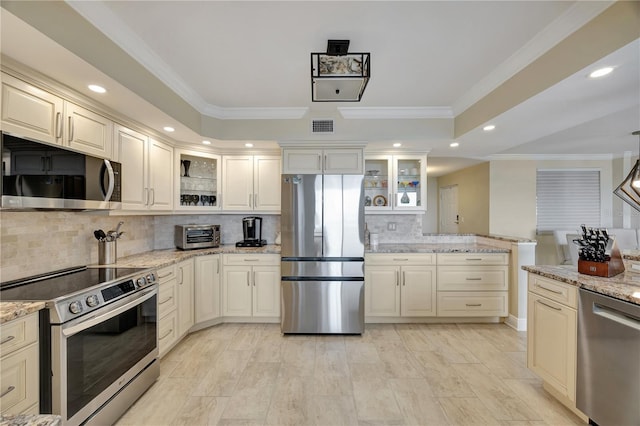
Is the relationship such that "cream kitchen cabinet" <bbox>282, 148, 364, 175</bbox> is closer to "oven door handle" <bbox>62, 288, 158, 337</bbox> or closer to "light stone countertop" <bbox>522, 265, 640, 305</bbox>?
"oven door handle" <bbox>62, 288, 158, 337</bbox>

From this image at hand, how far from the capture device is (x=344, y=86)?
2.11 metres

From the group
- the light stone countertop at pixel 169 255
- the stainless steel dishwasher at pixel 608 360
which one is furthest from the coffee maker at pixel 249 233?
the stainless steel dishwasher at pixel 608 360

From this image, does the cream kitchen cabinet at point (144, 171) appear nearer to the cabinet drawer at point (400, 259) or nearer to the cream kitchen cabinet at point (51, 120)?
the cream kitchen cabinet at point (51, 120)

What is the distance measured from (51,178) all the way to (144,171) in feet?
3.75

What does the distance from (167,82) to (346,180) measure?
6.42ft

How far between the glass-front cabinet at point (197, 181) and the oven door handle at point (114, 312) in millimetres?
1386

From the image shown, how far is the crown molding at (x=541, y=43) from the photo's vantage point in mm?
1660

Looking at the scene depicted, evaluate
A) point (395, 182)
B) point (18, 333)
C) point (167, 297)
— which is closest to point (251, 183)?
point (167, 297)

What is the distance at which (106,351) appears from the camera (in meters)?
1.86

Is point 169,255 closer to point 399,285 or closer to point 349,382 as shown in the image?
point 349,382

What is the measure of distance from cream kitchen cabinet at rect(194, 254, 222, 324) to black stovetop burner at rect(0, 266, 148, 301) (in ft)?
3.36

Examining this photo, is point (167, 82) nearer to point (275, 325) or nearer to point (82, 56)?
point (82, 56)

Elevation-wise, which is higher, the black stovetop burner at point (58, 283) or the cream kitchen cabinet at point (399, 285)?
the black stovetop burner at point (58, 283)

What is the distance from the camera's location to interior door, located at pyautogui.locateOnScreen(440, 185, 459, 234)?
22.0 ft
